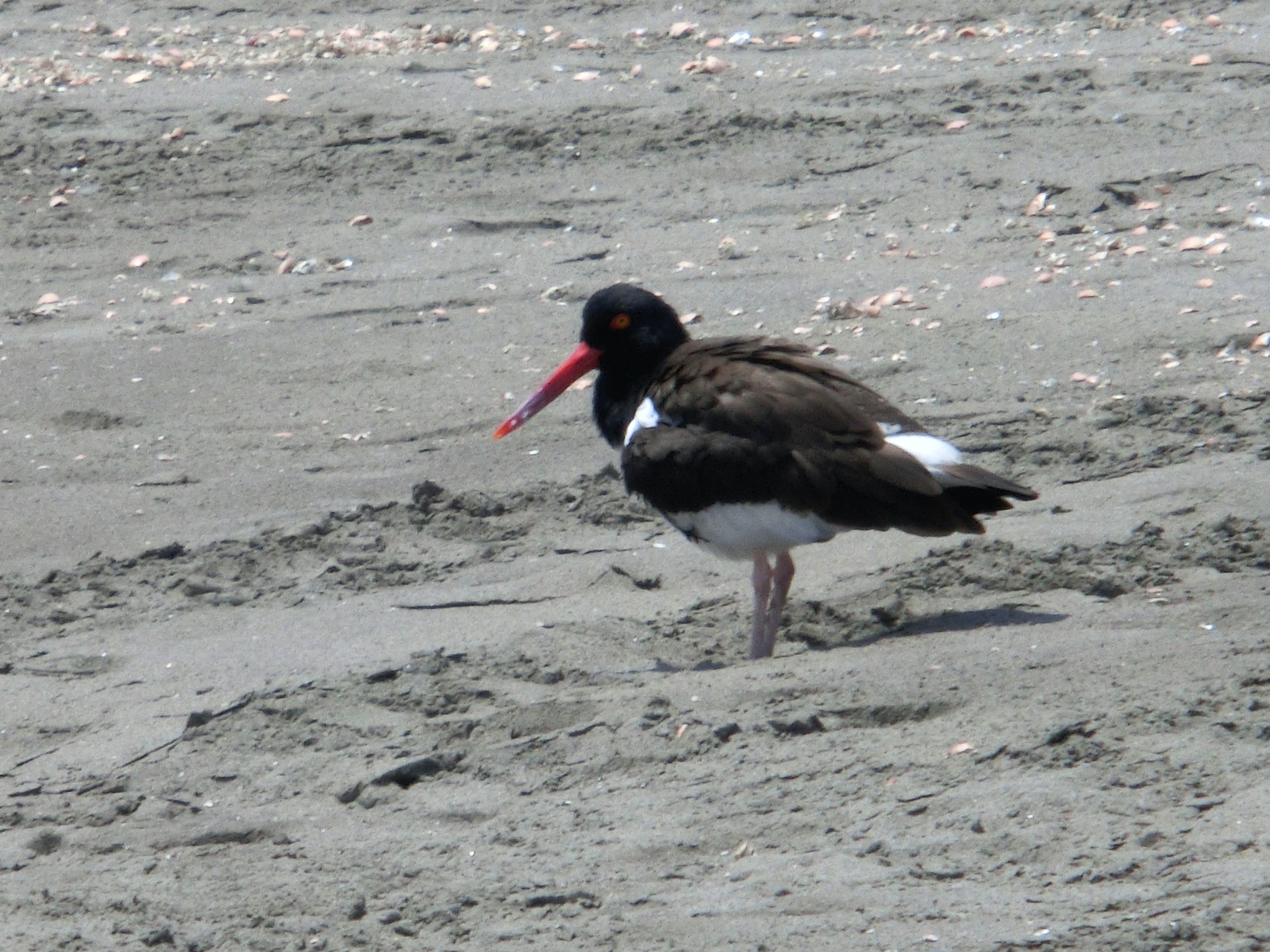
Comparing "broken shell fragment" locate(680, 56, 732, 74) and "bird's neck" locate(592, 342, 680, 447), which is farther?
"broken shell fragment" locate(680, 56, 732, 74)

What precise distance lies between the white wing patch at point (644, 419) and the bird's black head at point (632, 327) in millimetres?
405

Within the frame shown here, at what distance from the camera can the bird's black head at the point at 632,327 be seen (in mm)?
5969

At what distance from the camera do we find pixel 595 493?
649cm

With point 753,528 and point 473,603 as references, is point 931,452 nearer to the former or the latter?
point 753,528

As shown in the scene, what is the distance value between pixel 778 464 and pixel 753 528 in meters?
0.22

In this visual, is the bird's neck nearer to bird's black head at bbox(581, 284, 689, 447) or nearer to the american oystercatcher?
bird's black head at bbox(581, 284, 689, 447)

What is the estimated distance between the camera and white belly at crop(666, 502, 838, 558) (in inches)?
202

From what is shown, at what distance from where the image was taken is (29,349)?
26.2 ft

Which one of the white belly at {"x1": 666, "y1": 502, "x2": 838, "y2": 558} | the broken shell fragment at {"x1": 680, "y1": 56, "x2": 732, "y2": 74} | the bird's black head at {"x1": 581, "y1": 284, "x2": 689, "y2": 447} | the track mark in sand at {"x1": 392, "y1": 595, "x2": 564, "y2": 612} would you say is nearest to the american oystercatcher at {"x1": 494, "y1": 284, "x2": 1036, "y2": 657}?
the white belly at {"x1": 666, "y1": 502, "x2": 838, "y2": 558}

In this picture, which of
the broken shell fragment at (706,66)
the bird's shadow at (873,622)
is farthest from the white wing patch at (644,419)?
the broken shell fragment at (706,66)

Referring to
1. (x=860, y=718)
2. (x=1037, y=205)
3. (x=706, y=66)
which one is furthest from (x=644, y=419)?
(x=706, y=66)

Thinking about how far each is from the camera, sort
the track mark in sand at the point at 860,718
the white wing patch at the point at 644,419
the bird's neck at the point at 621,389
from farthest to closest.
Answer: the bird's neck at the point at 621,389 < the white wing patch at the point at 644,419 < the track mark in sand at the point at 860,718

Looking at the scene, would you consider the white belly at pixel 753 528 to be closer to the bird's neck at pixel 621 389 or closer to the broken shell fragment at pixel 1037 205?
the bird's neck at pixel 621 389

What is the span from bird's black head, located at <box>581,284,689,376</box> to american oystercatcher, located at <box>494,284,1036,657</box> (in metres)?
0.33
